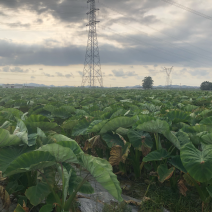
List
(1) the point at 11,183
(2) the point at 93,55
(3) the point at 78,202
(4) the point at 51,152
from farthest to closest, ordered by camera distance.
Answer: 1. (2) the point at 93,55
2. (3) the point at 78,202
3. (1) the point at 11,183
4. (4) the point at 51,152

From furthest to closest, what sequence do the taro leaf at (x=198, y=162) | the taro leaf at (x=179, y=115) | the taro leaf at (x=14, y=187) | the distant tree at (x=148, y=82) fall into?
the distant tree at (x=148, y=82)
the taro leaf at (x=179, y=115)
the taro leaf at (x=14, y=187)
the taro leaf at (x=198, y=162)

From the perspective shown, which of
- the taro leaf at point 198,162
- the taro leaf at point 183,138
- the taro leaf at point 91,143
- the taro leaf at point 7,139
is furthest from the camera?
the taro leaf at point 91,143

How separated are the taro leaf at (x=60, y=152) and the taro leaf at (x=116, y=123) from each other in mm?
836

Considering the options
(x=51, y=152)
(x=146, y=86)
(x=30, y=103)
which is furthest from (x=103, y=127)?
(x=146, y=86)

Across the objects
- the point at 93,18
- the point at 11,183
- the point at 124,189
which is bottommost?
the point at 124,189

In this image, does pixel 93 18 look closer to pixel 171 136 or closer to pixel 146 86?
pixel 146 86

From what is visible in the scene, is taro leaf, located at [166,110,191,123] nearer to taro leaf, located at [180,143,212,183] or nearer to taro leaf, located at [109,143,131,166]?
taro leaf, located at [109,143,131,166]

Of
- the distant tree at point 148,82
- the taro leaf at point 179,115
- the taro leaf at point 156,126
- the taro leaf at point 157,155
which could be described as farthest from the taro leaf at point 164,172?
the distant tree at point 148,82

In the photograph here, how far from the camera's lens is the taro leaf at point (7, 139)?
132 cm

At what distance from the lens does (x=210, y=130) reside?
6.20 ft

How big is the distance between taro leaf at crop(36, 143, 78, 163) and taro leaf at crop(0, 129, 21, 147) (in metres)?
0.33

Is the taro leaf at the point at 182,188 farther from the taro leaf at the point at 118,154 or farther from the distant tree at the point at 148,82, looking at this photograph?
the distant tree at the point at 148,82

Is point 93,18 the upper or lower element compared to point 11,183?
upper

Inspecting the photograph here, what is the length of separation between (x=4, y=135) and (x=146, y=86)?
214 ft
